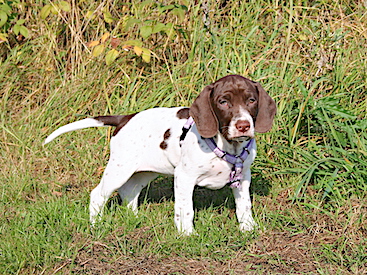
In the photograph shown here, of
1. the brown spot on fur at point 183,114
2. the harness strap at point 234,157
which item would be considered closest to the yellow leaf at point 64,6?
the brown spot on fur at point 183,114

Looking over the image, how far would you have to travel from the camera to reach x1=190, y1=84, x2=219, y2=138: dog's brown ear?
3757 millimetres

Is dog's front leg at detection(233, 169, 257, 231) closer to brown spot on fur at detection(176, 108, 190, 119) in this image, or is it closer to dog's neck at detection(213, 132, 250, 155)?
dog's neck at detection(213, 132, 250, 155)

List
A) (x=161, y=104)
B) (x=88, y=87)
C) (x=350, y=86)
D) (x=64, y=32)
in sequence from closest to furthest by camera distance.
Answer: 1. (x=350, y=86)
2. (x=161, y=104)
3. (x=88, y=87)
4. (x=64, y=32)

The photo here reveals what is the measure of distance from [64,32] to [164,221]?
336cm

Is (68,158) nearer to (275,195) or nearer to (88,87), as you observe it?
(88,87)

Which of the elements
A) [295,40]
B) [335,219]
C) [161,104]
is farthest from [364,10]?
[335,219]

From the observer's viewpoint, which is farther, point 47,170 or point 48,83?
point 48,83

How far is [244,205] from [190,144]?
26.0 inches

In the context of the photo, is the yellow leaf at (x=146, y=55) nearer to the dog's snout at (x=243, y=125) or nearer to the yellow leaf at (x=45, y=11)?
the yellow leaf at (x=45, y=11)

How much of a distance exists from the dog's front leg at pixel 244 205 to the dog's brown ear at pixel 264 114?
508 mm

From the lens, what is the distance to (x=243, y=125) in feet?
11.6

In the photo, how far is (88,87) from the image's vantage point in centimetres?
621

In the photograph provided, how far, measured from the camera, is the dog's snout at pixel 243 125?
11.6ft

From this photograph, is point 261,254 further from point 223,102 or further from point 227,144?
point 223,102
